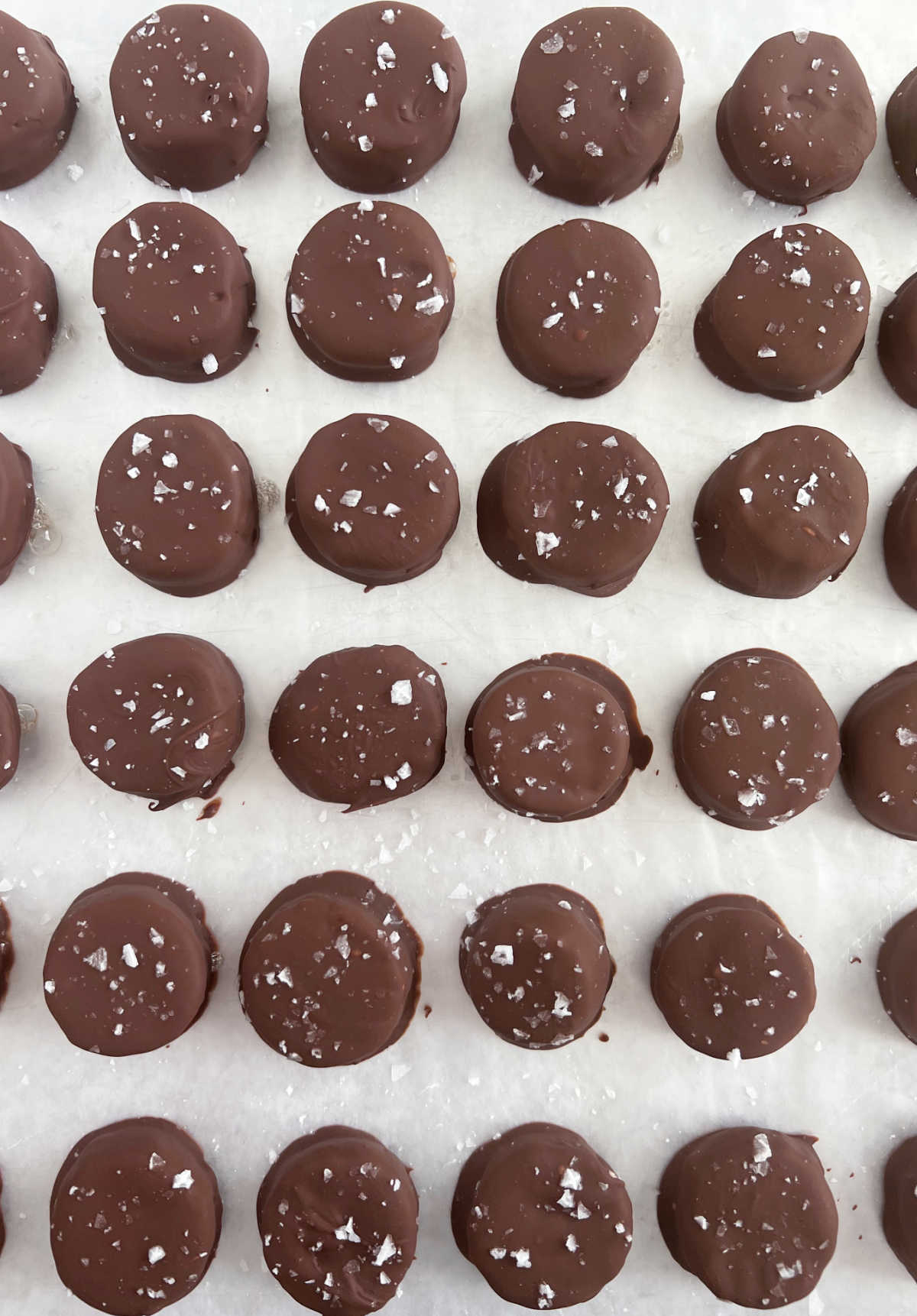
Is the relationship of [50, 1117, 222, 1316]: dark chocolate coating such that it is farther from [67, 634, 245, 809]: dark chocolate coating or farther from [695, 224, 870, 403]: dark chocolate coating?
[695, 224, 870, 403]: dark chocolate coating

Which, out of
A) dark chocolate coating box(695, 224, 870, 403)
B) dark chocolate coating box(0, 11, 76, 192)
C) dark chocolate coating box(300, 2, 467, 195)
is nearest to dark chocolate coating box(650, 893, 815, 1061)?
dark chocolate coating box(695, 224, 870, 403)

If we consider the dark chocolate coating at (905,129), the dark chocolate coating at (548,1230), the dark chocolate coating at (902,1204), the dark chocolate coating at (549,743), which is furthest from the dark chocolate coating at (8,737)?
the dark chocolate coating at (905,129)

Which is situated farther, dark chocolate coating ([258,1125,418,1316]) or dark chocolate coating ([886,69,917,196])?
dark chocolate coating ([886,69,917,196])

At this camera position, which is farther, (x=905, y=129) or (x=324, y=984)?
(x=905, y=129)

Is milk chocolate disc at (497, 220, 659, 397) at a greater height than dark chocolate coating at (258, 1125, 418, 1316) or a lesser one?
greater

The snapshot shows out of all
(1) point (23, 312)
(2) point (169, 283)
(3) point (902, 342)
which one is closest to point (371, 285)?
(2) point (169, 283)

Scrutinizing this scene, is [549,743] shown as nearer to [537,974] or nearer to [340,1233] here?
[537,974]

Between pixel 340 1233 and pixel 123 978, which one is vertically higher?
pixel 123 978
